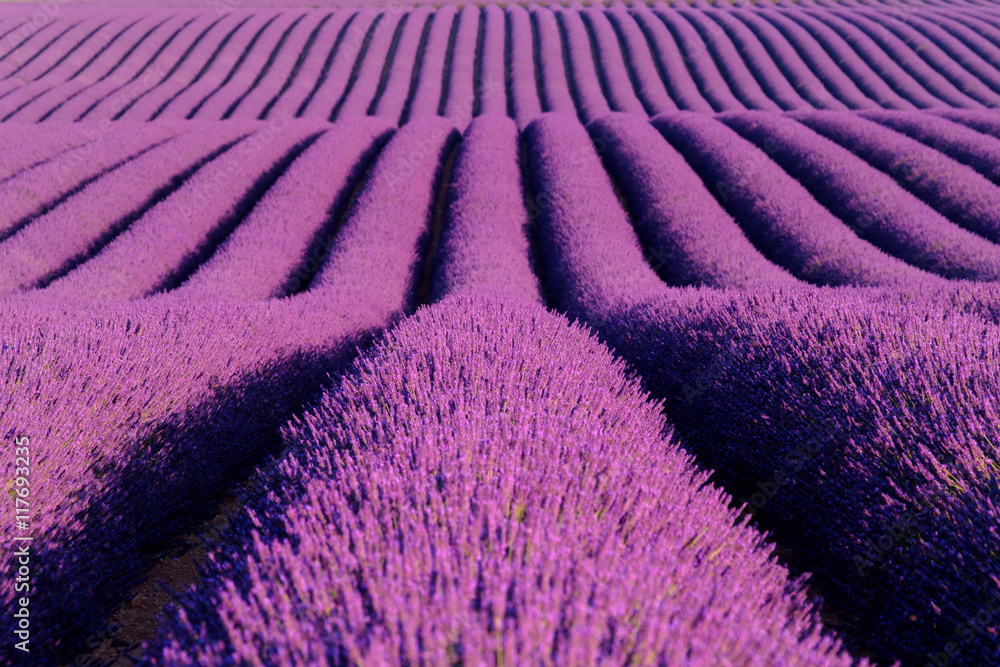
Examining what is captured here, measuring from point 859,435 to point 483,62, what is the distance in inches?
946

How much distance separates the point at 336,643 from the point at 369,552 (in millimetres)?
291

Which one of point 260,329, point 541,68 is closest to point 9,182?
point 260,329

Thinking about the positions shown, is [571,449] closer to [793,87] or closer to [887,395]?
[887,395]

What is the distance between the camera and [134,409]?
2809 millimetres

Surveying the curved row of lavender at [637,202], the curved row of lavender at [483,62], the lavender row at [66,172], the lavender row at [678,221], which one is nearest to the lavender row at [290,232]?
the curved row of lavender at [637,202]

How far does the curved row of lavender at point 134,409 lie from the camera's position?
224cm

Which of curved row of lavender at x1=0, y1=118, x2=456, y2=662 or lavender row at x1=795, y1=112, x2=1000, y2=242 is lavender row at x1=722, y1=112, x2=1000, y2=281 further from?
curved row of lavender at x1=0, y1=118, x2=456, y2=662

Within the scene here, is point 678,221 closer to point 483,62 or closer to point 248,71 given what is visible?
point 483,62

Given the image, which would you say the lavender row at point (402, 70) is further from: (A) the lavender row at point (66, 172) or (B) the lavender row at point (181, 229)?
(A) the lavender row at point (66, 172)

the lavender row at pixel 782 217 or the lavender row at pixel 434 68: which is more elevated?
the lavender row at pixel 434 68

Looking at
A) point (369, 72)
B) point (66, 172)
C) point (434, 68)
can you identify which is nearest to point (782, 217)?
point (66, 172)

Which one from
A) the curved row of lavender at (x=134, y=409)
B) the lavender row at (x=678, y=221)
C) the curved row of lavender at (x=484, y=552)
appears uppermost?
the curved row of lavender at (x=484, y=552)

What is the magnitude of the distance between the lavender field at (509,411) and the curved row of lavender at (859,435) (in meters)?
0.02

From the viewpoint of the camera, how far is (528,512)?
1635 millimetres
